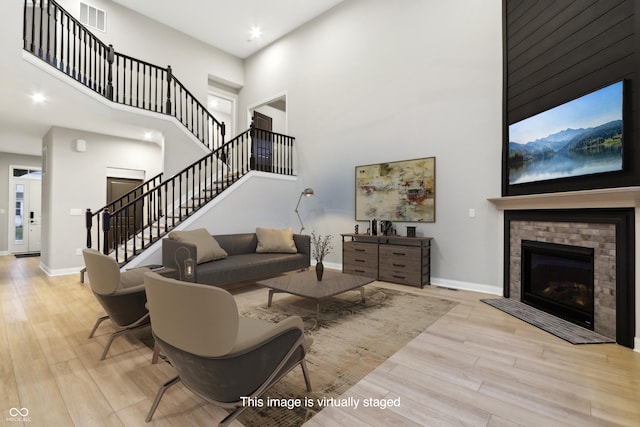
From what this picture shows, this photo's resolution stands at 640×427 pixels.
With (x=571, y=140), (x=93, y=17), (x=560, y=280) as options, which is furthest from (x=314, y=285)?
(x=93, y=17)

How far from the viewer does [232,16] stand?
6809 mm

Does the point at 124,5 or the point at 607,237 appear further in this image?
the point at 124,5

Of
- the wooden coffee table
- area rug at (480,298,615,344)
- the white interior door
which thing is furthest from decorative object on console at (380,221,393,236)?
the white interior door

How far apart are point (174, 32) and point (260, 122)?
291cm

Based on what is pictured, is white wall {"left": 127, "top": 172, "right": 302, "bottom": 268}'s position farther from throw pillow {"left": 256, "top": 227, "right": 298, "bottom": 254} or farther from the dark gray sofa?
throw pillow {"left": 256, "top": 227, "right": 298, "bottom": 254}

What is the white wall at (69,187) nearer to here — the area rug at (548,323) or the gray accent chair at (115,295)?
the gray accent chair at (115,295)

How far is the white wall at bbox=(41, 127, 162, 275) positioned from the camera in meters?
5.66

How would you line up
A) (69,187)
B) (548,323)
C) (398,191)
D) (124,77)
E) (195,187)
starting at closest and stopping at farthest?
1. (548,323)
2. (124,77)
3. (398,191)
4. (69,187)
5. (195,187)

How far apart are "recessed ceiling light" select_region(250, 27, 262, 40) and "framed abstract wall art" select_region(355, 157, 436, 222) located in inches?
177

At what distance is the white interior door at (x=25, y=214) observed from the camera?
27.8 ft

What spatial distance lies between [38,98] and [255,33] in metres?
4.89

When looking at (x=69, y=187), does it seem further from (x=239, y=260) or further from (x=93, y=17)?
(x=239, y=260)

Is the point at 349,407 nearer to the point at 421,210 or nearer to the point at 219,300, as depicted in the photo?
the point at 219,300

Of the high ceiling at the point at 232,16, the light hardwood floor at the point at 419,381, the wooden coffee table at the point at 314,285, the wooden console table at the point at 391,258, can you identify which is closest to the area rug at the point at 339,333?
the light hardwood floor at the point at 419,381
